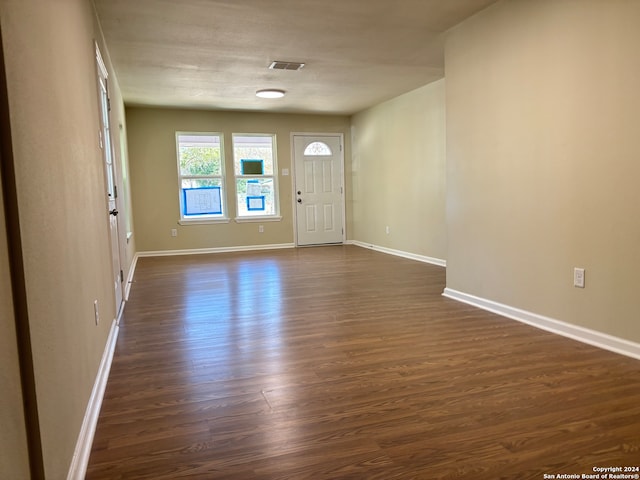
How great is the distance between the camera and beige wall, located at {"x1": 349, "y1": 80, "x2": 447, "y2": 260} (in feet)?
18.8

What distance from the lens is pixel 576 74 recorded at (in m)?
2.78

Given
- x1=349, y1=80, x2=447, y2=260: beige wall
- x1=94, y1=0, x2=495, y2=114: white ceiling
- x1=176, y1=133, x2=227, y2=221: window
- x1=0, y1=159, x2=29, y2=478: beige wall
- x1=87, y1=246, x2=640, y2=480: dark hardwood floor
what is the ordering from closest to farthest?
x1=0, y1=159, x2=29, y2=478: beige wall < x1=87, y1=246, x2=640, y2=480: dark hardwood floor < x1=94, y1=0, x2=495, y2=114: white ceiling < x1=349, y1=80, x2=447, y2=260: beige wall < x1=176, y1=133, x2=227, y2=221: window

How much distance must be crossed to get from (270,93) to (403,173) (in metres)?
2.24

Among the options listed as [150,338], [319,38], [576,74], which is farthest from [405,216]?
[150,338]

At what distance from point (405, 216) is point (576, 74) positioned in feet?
12.6

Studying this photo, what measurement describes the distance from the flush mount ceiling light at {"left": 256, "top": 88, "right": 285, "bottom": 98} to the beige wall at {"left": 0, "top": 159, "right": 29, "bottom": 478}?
519cm

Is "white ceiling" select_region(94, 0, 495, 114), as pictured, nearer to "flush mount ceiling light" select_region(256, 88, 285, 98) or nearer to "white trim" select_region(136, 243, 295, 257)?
"flush mount ceiling light" select_region(256, 88, 285, 98)

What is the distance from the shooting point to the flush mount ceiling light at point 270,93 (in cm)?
584

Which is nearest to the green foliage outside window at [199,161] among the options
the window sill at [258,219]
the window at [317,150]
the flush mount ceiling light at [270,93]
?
the window sill at [258,219]

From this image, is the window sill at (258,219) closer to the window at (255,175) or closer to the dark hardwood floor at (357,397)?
the window at (255,175)

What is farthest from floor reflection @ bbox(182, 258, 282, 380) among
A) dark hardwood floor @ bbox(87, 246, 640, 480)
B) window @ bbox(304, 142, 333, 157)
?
→ window @ bbox(304, 142, 333, 157)

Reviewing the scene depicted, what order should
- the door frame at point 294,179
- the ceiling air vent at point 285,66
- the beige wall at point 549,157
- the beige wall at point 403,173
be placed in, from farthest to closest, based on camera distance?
1. the door frame at point 294,179
2. the beige wall at point 403,173
3. the ceiling air vent at point 285,66
4. the beige wall at point 549,157

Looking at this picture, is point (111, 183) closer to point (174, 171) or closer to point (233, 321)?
point (233, 321)

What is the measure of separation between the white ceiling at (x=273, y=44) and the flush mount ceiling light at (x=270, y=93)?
0.14 metres
